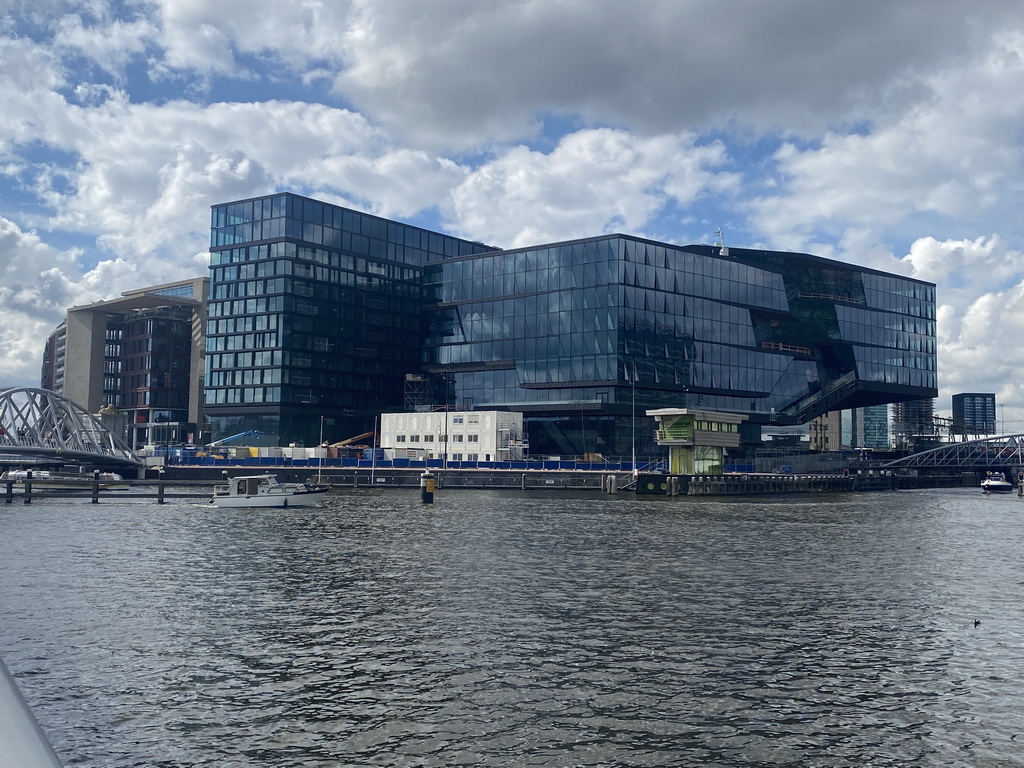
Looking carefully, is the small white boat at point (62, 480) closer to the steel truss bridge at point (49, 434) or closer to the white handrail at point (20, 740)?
the steel truss bridge at point (49, 434)

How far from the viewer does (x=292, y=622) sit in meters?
32.7

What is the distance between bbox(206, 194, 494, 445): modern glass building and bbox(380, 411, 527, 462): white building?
64.8 ft

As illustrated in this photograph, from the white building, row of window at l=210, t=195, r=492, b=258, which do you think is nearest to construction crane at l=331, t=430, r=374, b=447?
the white building

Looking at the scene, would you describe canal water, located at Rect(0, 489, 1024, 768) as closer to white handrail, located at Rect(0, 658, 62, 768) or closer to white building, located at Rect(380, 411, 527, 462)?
white handrail, located at Rect(0, 658, 62, 768)

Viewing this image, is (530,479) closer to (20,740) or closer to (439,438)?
(439,438)

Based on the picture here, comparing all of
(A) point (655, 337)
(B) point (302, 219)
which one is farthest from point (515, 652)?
(B) point (302, 219)

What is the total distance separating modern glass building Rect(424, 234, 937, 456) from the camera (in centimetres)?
15088

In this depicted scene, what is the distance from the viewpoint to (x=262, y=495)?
9156cm

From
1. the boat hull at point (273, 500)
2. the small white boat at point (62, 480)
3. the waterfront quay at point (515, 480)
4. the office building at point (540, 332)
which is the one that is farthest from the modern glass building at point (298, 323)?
the boat hull at point (273, 500)

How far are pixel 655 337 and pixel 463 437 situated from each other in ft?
118

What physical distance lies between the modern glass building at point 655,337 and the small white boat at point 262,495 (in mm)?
65611

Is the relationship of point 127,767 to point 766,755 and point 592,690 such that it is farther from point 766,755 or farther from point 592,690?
point 766,755

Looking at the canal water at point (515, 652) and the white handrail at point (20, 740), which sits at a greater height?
the white handrail at point (20, 740)

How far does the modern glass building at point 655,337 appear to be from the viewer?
151 m
